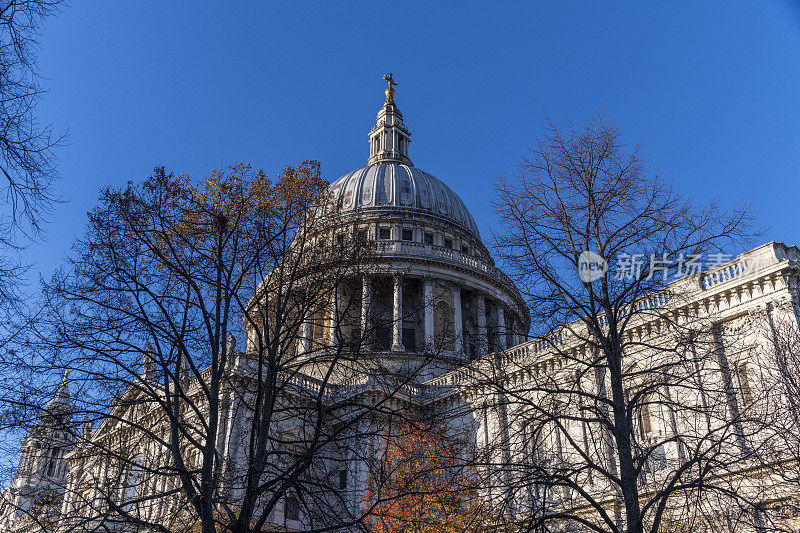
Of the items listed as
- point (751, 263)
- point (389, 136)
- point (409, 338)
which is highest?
point (389, 136)

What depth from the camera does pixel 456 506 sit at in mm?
25312

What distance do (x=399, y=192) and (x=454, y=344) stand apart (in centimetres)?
2770

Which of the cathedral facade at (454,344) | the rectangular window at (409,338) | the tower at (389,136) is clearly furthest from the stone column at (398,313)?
the tower at (389,136)

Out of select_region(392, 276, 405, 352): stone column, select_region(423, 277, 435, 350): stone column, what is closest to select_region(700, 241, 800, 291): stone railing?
select_region(392, 276, 405, 352): stone column

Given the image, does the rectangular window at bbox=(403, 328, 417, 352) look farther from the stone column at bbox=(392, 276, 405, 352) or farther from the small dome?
the small dome

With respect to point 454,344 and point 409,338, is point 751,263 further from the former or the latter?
point 409,338

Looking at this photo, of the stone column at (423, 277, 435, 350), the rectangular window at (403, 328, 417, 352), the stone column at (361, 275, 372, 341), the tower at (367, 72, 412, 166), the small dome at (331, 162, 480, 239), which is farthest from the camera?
the tower at (367, 72, 412, 166)

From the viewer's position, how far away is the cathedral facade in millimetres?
16125

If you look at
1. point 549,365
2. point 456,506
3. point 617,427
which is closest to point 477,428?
point 549,365

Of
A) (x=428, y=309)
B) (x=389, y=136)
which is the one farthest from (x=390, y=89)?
(x=428, y=309)

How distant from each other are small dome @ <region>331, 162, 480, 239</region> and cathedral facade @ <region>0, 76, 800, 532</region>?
16 centimetres

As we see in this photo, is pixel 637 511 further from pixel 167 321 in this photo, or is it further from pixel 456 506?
pixel 456 506

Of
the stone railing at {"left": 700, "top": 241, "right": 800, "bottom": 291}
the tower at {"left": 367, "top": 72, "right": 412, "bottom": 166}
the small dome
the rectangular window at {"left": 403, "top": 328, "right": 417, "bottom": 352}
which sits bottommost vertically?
the stone railing at {"left": 700, "top": 241, "right": 800, "bottom": 291}

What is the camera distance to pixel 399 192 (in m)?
63.2
